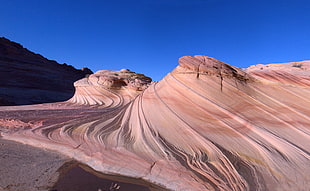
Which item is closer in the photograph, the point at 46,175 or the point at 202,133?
the point at 46,175

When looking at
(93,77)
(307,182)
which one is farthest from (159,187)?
(93,77)

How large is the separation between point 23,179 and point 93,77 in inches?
379

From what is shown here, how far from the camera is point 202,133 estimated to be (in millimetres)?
2908

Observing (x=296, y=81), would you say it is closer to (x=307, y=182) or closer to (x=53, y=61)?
(x=307, y=182)

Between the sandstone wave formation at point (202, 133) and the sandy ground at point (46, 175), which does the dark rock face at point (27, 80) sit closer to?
the sandstone wave formation at point (202, 133)

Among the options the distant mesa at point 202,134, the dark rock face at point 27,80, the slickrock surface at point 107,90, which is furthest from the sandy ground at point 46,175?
the dark rock face at point 27,80

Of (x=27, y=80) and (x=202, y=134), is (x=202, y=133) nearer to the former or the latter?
(x=202, y=134)

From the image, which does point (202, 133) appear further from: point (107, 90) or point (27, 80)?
point (27, 80)

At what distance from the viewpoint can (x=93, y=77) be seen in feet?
35.8

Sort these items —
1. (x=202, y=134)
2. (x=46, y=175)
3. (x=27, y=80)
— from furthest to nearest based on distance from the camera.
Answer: (x=27, y=80), (x=202, y=134), (x=46, y=175)

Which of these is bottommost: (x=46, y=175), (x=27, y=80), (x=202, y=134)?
(x=46, y=175)

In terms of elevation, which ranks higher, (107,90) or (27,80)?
(27,80)

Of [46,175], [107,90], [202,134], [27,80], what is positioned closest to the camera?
[46,175]

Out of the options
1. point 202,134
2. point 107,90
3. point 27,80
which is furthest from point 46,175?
point 27,80
